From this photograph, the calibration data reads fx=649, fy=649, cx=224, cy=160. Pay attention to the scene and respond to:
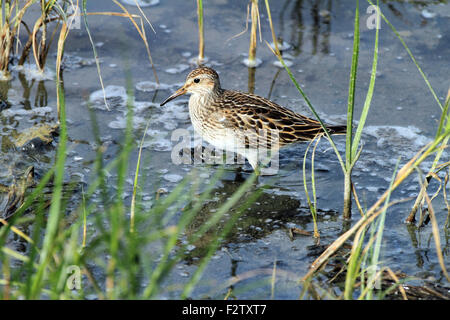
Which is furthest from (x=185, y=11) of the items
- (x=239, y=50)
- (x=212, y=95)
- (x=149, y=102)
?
(x=212, y=95)

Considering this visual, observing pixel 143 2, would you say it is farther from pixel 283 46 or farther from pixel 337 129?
pixel 337 129

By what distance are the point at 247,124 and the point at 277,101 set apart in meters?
1.31

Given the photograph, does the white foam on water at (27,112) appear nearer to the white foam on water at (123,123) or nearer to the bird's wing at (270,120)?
the white foam on water at (123,123)

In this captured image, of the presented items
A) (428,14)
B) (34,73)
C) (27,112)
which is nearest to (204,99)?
(27,112)

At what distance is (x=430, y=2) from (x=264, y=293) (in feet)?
20.2

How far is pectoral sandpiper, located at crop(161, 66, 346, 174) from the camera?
6277 mm

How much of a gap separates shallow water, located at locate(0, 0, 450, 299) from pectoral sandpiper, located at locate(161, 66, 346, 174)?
35cm

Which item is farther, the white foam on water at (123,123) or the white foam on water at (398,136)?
the white foam on water at (123,123)

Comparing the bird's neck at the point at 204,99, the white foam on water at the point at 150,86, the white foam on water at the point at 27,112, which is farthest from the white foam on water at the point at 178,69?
the white foam on water at the point at 27,112

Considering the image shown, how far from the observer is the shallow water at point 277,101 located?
512 cm

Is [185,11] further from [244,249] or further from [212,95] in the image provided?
[244,249]

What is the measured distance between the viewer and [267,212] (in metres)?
5.81

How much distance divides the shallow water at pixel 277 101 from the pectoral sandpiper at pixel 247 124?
35cm

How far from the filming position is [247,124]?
6332 mm
